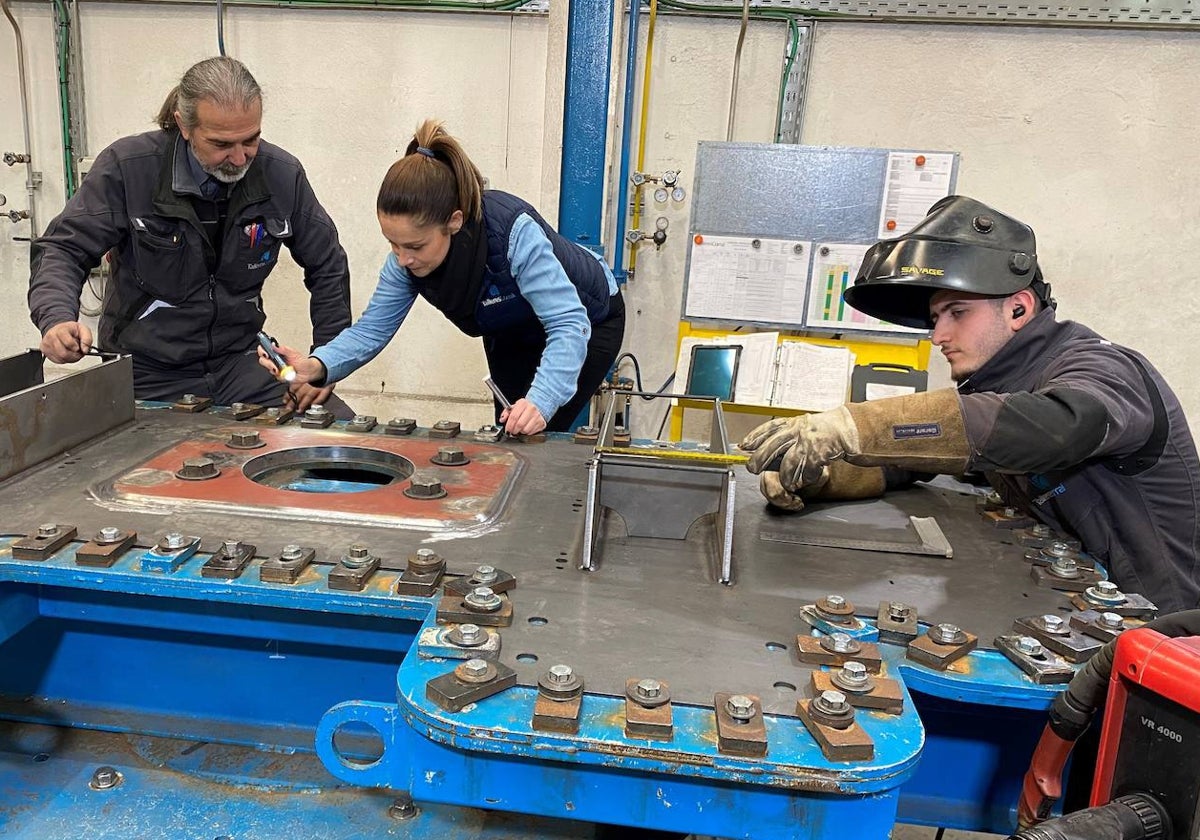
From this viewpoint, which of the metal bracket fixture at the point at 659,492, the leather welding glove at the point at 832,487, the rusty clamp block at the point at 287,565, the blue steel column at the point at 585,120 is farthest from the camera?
the blue steel column at the point at 585,120

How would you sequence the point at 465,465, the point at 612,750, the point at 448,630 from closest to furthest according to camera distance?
the point at 612,750
the point at 448,630
the point at 465,465

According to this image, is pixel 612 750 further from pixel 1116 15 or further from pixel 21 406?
pixel 1116 15

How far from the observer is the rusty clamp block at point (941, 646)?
3.34 feet

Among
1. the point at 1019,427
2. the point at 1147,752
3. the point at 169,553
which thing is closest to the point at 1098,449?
the point at 1019,427

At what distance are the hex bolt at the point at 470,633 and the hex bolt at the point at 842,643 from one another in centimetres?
42

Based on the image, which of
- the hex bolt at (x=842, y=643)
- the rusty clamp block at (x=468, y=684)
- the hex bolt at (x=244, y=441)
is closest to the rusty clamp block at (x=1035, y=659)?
the hex bolt at (x=842, y=643)

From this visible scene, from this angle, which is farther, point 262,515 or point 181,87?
point 181,87

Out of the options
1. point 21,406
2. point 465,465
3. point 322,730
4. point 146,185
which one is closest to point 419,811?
point 322,730

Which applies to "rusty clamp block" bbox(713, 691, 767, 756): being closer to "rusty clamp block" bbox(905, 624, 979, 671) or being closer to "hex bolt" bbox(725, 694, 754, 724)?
"hex bolt" bbox(725, 694, 754, 724)

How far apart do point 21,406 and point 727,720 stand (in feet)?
4.45

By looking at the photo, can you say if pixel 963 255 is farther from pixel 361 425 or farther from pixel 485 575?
pixel 361 425

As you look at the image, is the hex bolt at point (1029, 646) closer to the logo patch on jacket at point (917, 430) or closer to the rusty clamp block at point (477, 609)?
the logo patch on jacket at point (917, 430)

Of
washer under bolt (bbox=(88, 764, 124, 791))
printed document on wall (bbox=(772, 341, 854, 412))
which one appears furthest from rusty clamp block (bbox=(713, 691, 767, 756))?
printed document on wall (bbox=(772, 341, 854, 412))

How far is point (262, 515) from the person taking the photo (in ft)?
4.52
